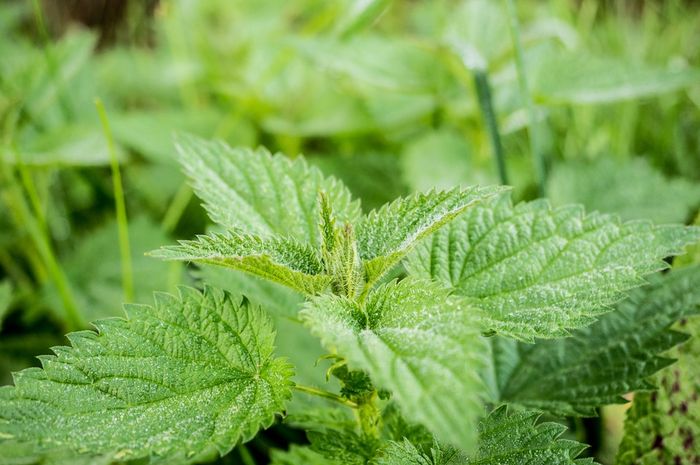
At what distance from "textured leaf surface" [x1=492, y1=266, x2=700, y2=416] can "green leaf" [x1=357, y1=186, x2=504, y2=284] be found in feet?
0.78

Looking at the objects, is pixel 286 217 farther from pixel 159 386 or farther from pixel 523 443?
pixel 523 443

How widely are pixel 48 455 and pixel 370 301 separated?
1.38 ft

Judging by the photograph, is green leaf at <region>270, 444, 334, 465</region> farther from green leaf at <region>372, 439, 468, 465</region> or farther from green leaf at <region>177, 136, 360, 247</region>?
green leaf at <region>177, 136, 360, 247</region>

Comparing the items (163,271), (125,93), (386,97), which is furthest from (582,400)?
(125,93)

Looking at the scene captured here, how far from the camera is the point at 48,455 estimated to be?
0.73 m

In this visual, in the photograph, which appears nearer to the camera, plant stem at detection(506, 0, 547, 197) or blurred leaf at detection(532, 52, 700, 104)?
plant stem at detection(506, 0, 547, 197)

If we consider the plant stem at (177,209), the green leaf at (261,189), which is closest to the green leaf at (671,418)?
the green leaf at (261,189)

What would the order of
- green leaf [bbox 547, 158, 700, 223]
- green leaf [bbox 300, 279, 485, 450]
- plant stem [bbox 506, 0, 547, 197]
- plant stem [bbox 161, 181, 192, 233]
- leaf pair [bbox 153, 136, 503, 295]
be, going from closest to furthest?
green leaf [bbox 300, 279, 485, 450] < leaf pair [bbox 153, 136, 503, 295] < plant stem [bbox 506, 0, 547, 197] < green leaf [bbox 547, 158, 700, 223] < plant stem [bbox 161, 181, 192, 233]

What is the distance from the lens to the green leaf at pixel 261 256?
1.80ft

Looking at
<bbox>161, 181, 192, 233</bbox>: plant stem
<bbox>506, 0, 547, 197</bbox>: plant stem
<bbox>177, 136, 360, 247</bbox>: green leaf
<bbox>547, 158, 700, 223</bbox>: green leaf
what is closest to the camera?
<bbox>177, 136, 360, 247</bbox>: green leaf

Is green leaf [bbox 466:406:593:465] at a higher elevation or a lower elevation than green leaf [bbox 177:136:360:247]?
lower

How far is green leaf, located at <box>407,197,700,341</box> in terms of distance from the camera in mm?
616

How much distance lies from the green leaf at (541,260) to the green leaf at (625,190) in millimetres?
437

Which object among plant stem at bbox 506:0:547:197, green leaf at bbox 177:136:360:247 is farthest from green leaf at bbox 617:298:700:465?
green leaf at bbox 177:136:360:247
